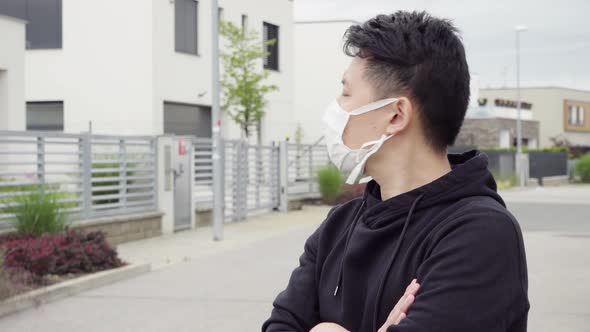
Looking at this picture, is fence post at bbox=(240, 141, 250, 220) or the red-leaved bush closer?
the red-leaved bush

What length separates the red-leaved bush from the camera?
10.3 meters

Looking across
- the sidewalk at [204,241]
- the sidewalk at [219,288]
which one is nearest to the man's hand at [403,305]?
the sidewalk at [219,288]

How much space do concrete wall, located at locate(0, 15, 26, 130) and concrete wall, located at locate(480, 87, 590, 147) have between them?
66375 mm

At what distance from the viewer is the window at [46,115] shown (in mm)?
27156

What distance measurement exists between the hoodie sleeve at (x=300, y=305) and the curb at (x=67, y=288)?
21.2ft

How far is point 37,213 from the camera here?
12.4 metres

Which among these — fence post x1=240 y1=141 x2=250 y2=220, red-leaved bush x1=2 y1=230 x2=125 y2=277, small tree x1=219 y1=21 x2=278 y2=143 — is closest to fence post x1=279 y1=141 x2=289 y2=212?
fence post x1=240 y1=141 x2=250 y2=220

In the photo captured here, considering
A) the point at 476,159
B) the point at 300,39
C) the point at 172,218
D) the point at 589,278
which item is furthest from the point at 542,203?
the point at 476,159

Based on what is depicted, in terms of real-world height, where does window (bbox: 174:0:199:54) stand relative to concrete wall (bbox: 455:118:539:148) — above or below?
above

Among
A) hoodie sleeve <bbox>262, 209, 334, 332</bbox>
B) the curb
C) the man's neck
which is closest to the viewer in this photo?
the man's neck

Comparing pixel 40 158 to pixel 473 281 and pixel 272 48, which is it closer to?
pixel 473 281

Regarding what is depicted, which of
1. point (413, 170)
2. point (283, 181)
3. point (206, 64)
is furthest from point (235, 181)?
point (413, 170)

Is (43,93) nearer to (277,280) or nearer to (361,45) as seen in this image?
(277,280)

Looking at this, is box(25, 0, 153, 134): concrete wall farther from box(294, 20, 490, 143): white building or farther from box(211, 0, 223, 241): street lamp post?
box(294, 20, 490, 143): white building
